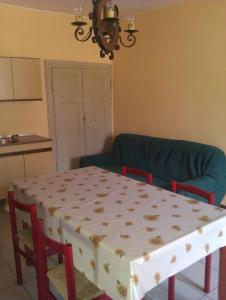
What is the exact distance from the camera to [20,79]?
3.79 meters

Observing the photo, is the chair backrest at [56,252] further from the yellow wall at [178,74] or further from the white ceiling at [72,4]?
the white ceiling at [72,4]

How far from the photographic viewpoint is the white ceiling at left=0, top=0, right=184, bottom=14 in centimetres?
368

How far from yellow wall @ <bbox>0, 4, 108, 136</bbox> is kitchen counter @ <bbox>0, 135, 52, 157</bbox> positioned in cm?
32

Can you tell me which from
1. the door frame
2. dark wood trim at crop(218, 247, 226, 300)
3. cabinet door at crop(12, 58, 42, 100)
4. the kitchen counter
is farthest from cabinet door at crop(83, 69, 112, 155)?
dark wood trim at crop(218, 247, 226, 300)

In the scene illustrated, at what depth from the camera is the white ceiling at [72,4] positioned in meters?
3.68

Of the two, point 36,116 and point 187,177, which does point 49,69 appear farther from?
point 187,177

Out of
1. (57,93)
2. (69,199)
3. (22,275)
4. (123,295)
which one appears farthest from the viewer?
(57,93)

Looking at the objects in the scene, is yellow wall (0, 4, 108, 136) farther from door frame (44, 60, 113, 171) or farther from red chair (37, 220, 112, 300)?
red chair (37, 220, 112, 300)

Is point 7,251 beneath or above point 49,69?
beneath

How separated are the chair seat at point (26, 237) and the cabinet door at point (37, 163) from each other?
1580 millimetres

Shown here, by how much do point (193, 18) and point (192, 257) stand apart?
10.1ft

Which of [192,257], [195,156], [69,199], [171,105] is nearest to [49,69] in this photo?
[171,105]

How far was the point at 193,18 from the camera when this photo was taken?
3574mm

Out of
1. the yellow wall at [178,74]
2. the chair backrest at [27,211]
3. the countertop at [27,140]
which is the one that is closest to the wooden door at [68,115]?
the countertop at [27,140]
